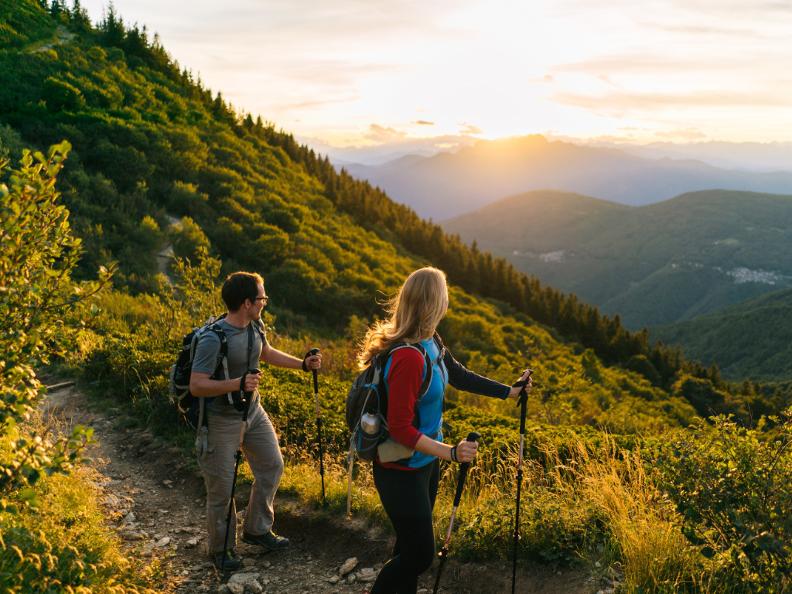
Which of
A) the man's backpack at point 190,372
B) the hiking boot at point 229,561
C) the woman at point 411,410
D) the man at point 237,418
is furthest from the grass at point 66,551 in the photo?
the woman at point 411,410

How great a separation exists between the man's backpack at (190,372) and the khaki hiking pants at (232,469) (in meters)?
0.14

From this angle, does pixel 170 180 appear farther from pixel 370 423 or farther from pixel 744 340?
pixel 744 340

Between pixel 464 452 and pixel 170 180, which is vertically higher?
pixel 170 180

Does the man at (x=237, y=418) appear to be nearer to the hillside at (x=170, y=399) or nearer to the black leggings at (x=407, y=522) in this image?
the hillside at (x=170, y=399)

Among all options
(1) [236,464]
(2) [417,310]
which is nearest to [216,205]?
(1) [236,464]

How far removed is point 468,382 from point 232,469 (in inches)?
90.1

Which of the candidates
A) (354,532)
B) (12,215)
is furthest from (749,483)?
(12,215)

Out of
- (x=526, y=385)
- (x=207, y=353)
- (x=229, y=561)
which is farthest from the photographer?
(x=229, y=561)

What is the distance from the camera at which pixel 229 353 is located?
4793 millimetres

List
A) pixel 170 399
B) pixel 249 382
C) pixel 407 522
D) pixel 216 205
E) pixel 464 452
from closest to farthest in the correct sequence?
1. pixel 464 452
2. pixel 407 522
3. pixel 249 382
4. pixel 170 399
5. pixel 216 205

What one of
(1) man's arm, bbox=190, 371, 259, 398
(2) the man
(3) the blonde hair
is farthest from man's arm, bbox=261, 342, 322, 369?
(3) the blonde hair

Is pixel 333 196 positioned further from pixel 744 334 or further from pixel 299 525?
pixel 744 334

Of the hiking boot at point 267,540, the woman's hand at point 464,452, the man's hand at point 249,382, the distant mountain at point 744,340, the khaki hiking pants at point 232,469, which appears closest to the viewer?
the woman's hand at point 464,452

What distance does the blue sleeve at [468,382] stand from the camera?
14.2 feet
